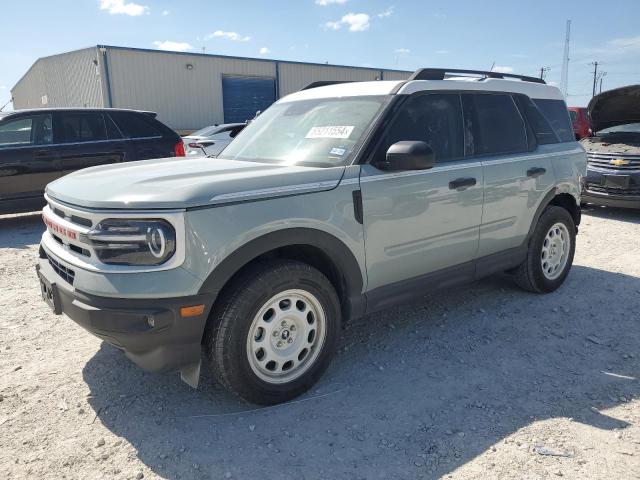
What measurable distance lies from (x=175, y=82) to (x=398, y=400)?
19812 mm

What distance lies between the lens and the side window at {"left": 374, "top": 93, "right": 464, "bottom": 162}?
3428 millimetres

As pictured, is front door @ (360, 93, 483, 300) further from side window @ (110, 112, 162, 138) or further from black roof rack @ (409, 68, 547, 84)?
side window @ (110, 112, 162, 138)

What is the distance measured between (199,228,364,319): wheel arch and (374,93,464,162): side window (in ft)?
2.26

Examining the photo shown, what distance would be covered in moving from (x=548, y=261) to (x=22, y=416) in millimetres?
4448

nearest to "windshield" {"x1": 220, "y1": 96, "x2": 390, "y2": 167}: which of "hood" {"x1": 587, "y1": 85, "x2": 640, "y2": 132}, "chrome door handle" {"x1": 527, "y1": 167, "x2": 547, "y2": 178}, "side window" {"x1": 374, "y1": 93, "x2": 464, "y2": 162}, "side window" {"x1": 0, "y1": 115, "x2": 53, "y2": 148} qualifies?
"side window" {"x1": 374, "y1": 93, "x2": 464, "y2": 162}

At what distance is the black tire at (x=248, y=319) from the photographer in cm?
272

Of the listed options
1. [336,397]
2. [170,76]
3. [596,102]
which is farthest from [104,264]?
[170,76]

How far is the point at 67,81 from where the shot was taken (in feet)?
75.8

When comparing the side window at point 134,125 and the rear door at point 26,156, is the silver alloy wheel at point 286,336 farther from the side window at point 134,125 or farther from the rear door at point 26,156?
the side window at point 134,125

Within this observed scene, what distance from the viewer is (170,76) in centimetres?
2017

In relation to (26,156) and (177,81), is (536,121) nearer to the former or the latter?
(26,156)

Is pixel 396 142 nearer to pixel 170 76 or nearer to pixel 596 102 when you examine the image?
pixel 596 102

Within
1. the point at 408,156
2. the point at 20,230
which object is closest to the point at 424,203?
the point at 408,156

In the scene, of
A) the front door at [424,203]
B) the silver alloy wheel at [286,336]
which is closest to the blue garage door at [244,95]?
the front door at [424,203]
